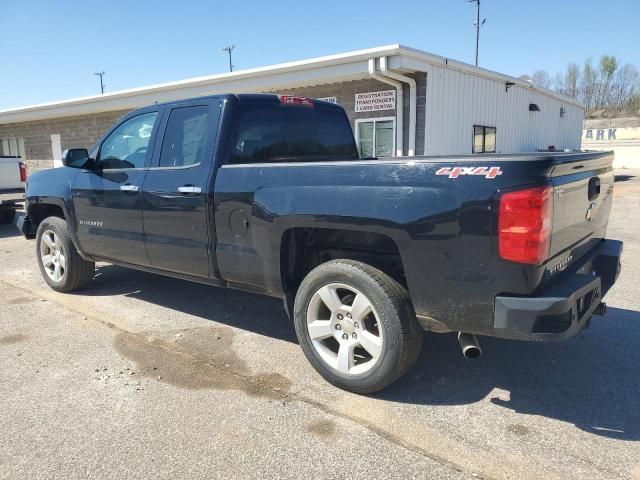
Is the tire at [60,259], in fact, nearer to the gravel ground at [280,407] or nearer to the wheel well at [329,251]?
the gravel ground at [280,407]

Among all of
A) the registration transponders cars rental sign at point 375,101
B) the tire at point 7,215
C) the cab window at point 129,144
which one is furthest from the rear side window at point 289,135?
→ the tire at point 7,215

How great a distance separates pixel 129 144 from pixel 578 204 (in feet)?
12.5

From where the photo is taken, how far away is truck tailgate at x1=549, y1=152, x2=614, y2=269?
9.36ft

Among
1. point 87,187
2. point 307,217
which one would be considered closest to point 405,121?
point 87,187

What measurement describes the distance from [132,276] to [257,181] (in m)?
3.61

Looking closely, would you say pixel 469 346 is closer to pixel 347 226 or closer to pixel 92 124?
pixel 347 226

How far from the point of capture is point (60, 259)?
19.1 ft

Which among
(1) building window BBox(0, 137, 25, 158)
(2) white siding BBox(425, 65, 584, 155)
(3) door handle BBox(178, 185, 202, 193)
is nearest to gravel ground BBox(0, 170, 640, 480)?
(3) door handle BBox(178, 185, 202, 193)

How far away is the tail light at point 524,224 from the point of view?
2.62m

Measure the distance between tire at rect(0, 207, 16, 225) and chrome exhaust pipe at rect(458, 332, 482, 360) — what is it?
1075cm

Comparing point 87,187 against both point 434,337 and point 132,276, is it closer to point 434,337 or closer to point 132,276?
point 132,276

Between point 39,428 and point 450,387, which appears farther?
point 450,387

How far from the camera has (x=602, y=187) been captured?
3.68m

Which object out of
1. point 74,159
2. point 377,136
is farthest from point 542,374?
point 377,136
